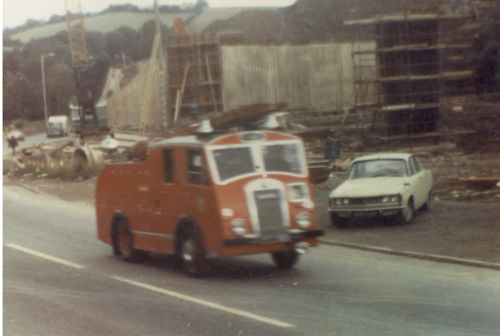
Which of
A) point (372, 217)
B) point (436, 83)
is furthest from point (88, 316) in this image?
point (436, 83)

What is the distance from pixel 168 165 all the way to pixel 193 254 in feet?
4.02

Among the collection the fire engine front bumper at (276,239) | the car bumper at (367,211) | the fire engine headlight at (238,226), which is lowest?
the car bumper at (367,211)

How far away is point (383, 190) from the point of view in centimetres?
1634

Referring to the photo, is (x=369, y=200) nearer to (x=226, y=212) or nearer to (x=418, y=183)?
(x=418, y=183)

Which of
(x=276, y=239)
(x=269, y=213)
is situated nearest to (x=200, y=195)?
(x=269, y=213)

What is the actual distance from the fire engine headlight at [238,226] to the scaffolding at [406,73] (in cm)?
525

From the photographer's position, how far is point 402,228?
619 inches

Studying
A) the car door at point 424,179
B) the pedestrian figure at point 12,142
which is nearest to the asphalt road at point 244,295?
the pedestrian figure at point 12,142

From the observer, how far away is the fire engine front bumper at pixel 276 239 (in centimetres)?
1177

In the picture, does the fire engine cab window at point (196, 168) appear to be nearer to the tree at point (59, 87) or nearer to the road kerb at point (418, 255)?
the tree at point (59, 87)

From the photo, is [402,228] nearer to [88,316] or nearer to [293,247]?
[293,247]

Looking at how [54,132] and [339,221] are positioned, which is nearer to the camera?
[54,132]

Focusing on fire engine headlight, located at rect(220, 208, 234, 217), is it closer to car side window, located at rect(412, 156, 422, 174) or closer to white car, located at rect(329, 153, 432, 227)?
white car, located at rect(329, 153, 432, 227)

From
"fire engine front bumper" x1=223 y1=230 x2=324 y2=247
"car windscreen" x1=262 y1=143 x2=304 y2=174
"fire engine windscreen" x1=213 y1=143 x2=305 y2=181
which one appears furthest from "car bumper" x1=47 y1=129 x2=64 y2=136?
"fire engine front bumper" x1=223 y1=230 x2=324 y2=247
